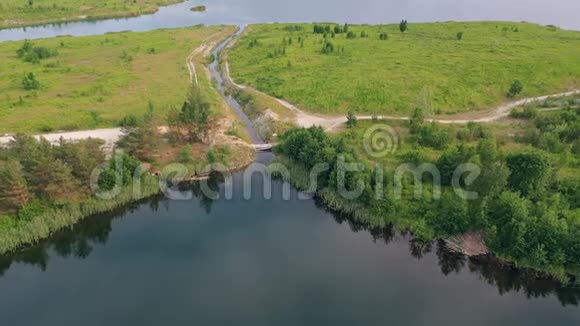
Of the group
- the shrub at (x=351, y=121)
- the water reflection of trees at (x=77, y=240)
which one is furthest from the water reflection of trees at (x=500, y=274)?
the shrub at (x=351, y=121)

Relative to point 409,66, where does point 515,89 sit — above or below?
below

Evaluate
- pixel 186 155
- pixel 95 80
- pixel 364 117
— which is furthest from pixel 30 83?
pixel 364 117

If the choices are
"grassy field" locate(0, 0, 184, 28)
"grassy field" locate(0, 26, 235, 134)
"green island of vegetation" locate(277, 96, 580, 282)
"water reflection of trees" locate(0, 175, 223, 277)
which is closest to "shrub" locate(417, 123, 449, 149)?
"green island of vegetation" locate(277, 96, 580, 282)

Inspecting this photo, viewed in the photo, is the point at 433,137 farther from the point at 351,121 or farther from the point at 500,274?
the point at 500,274

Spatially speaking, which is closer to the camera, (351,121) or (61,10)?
(351,121)

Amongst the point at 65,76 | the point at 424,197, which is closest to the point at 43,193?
the point at 424,197

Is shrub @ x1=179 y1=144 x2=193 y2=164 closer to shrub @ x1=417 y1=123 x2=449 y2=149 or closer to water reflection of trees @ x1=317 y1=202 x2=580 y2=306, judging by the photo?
water reflection of trees @ x1=317 y1=202 x2=580 y2=306

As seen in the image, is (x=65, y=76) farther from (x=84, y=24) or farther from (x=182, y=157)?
(x=84, y=24)

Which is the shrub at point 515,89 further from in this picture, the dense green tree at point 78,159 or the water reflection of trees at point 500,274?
the dense green tree at point 78,159
